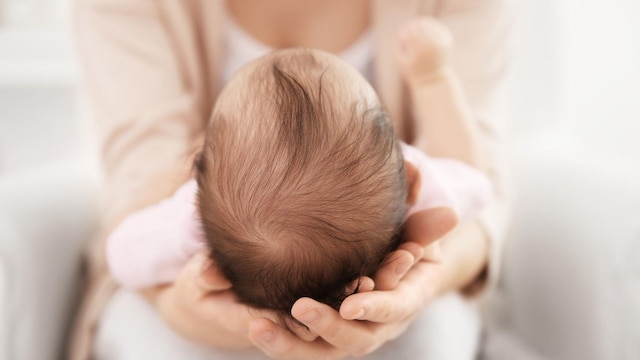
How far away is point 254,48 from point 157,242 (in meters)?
0.38

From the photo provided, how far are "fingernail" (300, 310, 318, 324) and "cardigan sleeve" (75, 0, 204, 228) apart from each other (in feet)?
1.41

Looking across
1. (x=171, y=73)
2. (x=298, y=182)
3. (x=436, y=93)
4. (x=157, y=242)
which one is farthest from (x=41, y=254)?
(x=436, y=93)

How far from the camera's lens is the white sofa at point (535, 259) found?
28.9 inches

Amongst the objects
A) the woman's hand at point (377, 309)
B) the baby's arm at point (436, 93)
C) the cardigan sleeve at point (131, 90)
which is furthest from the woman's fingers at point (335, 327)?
the cardigan sleeve at point (131, 90)

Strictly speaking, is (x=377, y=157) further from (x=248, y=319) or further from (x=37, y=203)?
(x=37, y=203)

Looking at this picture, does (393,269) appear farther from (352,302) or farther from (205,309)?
(205,309)

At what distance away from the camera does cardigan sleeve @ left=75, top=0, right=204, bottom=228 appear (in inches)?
34.3

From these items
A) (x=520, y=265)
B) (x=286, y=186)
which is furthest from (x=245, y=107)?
(x=520, y=265)

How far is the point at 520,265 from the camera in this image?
91 centimetres

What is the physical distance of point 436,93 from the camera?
0.77m

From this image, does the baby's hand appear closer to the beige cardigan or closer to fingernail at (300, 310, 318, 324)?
the beige cardigan

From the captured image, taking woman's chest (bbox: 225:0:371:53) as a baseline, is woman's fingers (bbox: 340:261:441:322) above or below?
below

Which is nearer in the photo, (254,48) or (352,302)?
(352,302)

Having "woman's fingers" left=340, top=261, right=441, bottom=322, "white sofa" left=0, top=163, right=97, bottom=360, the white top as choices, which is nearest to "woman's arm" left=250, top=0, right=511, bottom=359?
"woman's fingers" left=340, top=261, right=441, bottom=322
